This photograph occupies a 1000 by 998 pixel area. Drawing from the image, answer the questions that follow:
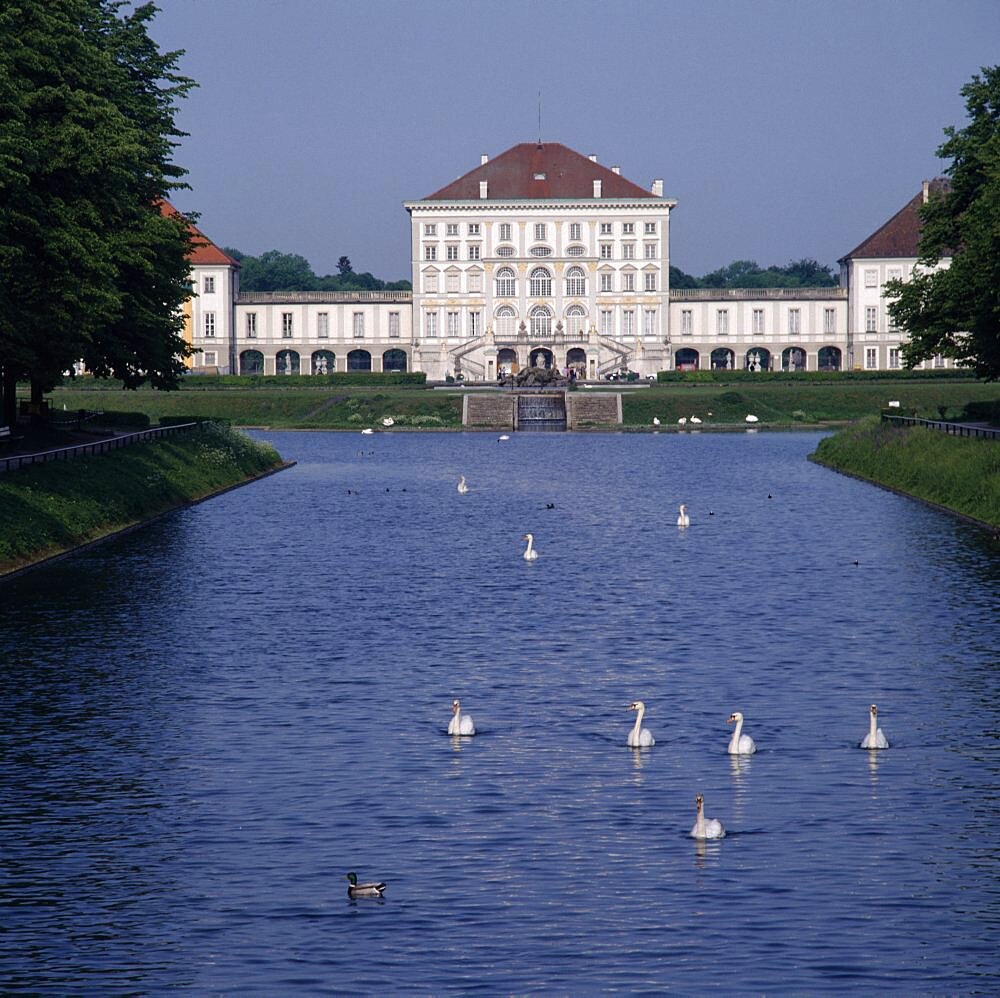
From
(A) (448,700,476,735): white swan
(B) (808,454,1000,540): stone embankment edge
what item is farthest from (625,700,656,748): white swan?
(B) (808,454,1000,540): stone embankment edge

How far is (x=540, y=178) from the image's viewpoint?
17562cm

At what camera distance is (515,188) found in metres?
176

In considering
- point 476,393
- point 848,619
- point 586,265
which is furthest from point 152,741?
point 586,265

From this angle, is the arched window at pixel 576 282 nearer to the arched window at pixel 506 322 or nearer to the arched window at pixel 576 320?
the arched window at pixel 576 320

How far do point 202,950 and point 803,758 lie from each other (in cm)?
978

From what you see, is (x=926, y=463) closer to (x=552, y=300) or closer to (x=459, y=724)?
(x=459, y=724)

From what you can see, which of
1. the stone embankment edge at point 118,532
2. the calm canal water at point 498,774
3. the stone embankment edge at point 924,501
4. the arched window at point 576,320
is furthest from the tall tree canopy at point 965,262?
the arched window at point 576,320

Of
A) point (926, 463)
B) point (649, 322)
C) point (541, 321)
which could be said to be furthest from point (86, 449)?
point (649, 322)

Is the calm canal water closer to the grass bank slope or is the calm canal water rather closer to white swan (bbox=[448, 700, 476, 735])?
white swan (bbox=[448, 700, 476, 735])

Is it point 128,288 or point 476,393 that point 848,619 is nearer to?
point 128,288

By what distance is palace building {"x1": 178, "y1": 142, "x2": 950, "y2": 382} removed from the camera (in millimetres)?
173250

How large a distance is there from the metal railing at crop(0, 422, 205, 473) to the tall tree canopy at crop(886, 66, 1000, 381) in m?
30.8

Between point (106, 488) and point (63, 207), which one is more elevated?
point (63, 207)

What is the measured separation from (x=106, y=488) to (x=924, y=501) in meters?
28.6
